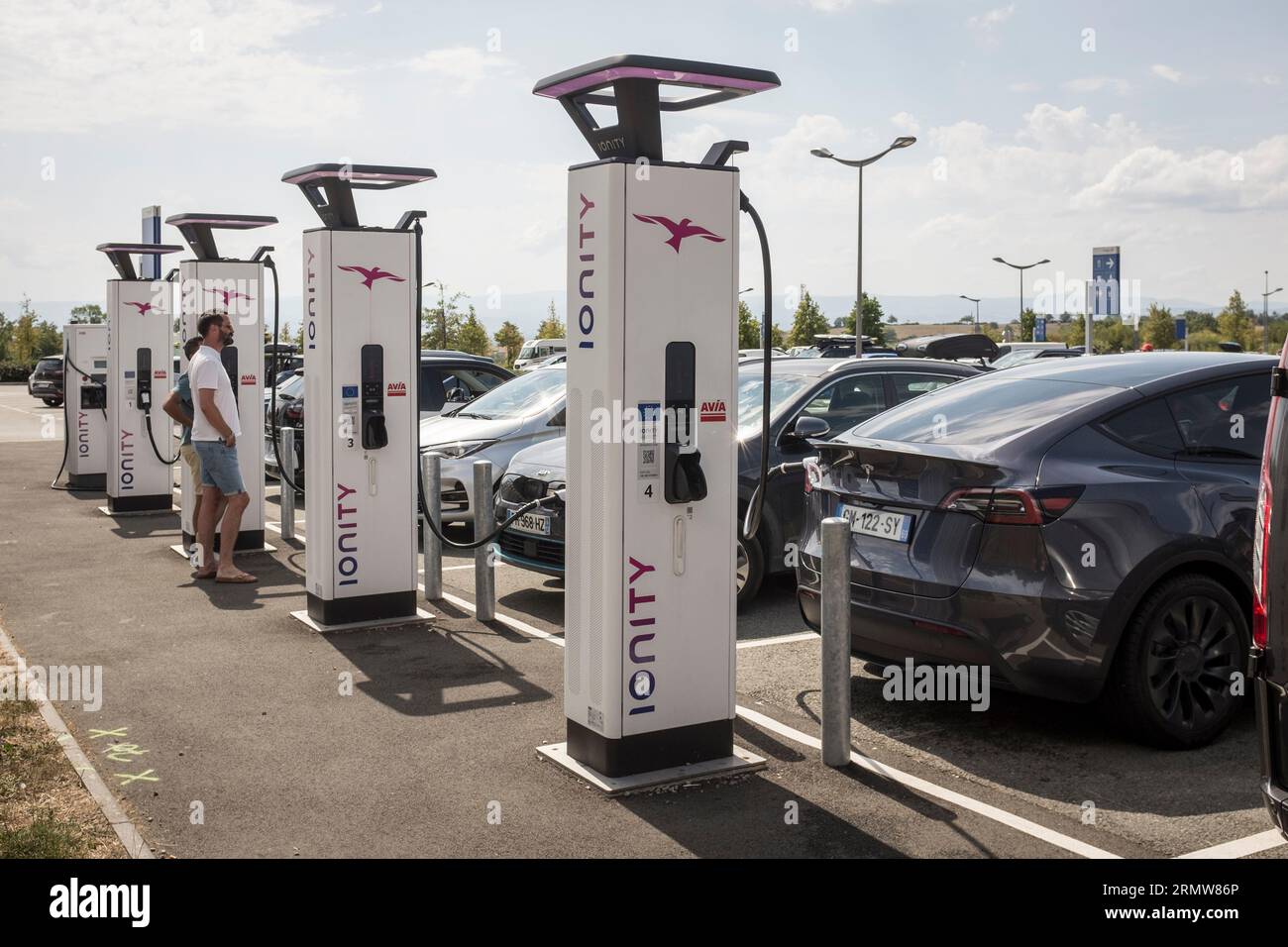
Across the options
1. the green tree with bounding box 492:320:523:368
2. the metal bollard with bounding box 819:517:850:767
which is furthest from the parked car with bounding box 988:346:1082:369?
the green tree with bounding box 492:320:523:368

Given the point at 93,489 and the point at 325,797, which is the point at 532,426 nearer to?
the point at 325,797

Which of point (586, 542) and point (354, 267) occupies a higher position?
point (354, 267)

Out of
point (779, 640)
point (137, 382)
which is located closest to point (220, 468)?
point (137, 382)

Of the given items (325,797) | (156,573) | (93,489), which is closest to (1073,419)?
(325,797)

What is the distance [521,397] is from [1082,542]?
757 cm

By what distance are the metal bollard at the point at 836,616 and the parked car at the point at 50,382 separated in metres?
41.3

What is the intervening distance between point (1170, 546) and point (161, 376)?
1158cm

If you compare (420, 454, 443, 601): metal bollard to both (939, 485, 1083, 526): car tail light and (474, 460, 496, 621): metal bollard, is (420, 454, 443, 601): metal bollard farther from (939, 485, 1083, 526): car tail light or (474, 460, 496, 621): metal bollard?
(939, 485, 1083, 526): car tail light

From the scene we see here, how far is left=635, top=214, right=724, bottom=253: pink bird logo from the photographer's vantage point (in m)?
5.20

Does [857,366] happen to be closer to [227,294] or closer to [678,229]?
[678,229]

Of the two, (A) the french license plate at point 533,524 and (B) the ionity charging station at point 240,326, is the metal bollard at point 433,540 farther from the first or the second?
(B) the ionity charging station at point 240,326

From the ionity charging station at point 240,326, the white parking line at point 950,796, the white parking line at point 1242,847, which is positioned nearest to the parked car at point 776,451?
the white parking line at point 950,796

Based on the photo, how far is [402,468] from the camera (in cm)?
862

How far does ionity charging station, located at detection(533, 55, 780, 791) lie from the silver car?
583 centimetres
